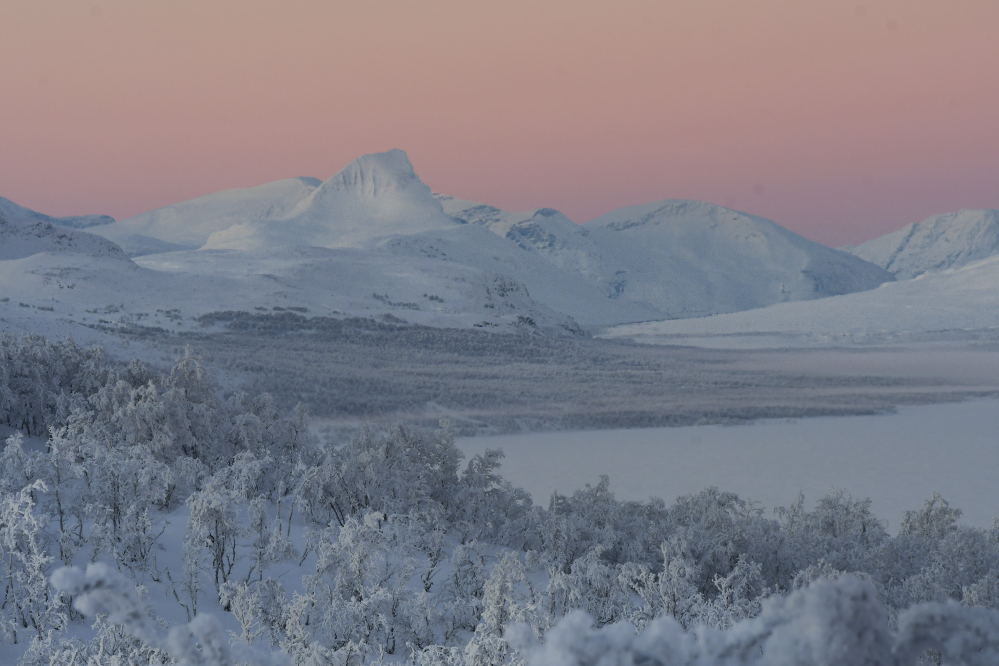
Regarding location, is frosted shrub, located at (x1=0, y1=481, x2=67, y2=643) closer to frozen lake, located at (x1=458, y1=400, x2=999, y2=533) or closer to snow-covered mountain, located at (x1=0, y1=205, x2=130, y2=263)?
frozen lake, located at (x1=458, y1=400, x2=999, y2=533)

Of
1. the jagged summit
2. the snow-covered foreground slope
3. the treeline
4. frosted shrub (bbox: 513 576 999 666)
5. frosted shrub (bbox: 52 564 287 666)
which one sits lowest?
the treeline

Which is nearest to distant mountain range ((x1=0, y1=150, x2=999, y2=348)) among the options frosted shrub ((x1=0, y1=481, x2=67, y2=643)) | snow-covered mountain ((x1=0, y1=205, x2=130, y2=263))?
snow-covered mountain ((x1=0, y1=205, x2=130, y2=263))

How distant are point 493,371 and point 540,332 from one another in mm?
19398

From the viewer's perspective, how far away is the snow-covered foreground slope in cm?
4900

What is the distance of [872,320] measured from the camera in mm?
56375

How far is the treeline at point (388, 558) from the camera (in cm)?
180

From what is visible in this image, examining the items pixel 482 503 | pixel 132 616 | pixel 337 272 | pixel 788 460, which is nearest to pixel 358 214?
pixel 337 272

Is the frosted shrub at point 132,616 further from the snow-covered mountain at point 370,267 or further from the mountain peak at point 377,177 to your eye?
the mountain peak at point 377,177

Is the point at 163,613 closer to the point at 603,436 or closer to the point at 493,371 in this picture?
the point at 603,436

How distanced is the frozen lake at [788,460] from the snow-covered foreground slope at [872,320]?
26.5 meters

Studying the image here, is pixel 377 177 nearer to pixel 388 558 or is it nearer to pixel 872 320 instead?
pixel 872 320

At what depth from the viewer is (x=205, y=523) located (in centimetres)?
637

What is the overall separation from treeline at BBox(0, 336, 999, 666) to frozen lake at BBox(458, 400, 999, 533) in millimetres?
3214

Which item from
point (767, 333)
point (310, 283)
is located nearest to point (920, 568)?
point (767, 333)
